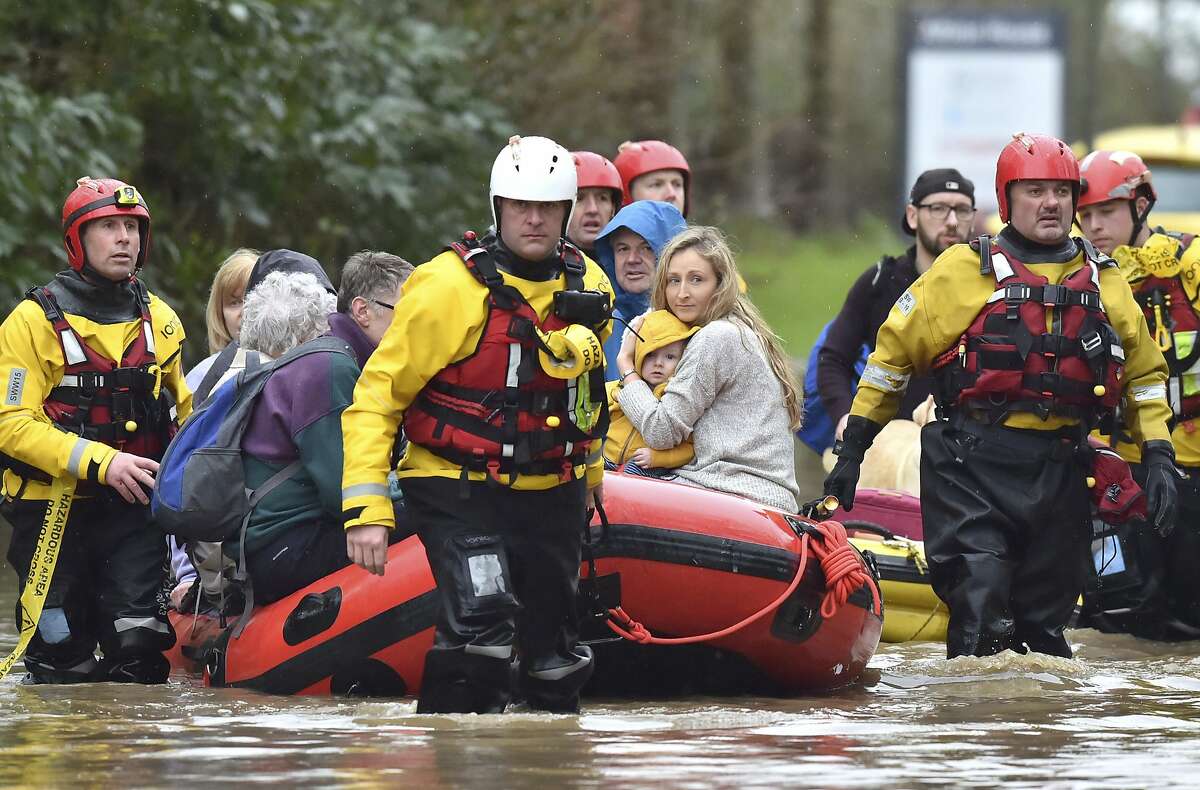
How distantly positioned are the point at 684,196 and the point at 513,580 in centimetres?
420

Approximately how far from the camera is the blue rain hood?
8734mm

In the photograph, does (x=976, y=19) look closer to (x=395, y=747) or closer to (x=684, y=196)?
(x=684, y=196)

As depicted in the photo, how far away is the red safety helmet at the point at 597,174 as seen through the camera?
30.8ft

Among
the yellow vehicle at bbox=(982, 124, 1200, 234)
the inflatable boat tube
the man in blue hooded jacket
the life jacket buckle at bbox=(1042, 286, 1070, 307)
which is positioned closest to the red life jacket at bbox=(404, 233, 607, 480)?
the life jacket buckle at bbox=(1042, 286, 1070, 307)

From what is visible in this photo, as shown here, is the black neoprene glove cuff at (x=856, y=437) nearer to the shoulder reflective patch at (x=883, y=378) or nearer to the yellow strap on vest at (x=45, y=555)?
the shoulder reflective patch at (x=883, y=378)

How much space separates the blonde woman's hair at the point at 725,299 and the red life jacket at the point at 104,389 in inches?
72.9

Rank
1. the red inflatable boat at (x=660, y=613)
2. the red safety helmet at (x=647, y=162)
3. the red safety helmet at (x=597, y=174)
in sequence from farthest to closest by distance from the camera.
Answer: the red safety helmet at (x=647, y=162)
the red safety helmet at (x=597, y=174)
the red inflatable boat at (x=660, y=613)

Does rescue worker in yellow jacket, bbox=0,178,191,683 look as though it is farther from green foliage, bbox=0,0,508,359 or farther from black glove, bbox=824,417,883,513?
green foliage, bbox=0,0,508,359

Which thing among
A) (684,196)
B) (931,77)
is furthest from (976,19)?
(684,196)

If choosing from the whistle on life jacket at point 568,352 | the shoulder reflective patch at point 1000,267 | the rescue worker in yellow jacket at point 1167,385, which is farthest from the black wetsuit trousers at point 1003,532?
the whistle on life jacket at point 568,352

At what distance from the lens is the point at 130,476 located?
714cm

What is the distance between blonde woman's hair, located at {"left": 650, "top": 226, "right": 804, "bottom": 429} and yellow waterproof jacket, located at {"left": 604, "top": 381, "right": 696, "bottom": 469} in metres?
0.33

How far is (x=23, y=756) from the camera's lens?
5637 millimetres

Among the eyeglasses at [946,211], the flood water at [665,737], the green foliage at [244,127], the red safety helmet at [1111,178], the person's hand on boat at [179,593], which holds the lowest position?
the flood water at [665,737]
